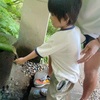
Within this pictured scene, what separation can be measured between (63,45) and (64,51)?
5cm

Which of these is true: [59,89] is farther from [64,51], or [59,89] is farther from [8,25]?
[8,25]

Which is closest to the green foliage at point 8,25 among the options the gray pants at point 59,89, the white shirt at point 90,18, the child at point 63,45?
the child at point 63,45

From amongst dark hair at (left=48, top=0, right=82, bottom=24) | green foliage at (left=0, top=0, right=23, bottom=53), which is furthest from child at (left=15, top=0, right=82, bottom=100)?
green foliage at (left=0, top=0, right=23, bottom=53)

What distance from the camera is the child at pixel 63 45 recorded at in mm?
1466

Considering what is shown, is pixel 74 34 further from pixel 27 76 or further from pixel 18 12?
pixel 18 12

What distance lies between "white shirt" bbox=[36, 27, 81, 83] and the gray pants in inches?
1.7

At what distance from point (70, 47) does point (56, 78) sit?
24 cm

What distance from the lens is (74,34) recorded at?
4.93 ft

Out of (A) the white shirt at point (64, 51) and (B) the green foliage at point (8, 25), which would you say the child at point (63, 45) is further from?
(B) the green foliage at point (8, 25)

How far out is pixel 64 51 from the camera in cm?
152

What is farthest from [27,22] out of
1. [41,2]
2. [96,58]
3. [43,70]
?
[96,58]

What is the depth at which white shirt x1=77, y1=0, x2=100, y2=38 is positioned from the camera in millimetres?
1549

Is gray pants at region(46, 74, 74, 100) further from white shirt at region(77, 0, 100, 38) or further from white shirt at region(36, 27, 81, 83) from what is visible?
white shirt at region(77, 0, 100, 38)

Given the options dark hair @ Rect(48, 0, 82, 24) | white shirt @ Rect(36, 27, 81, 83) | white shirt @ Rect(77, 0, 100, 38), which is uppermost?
dark hair @ Rect(48, 0, 82, 24)
